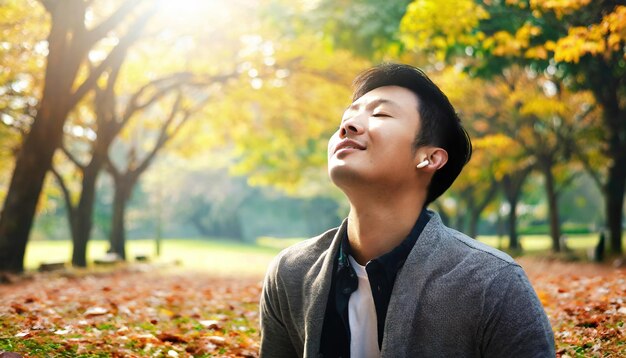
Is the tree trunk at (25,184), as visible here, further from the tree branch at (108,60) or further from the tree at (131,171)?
the tree at (131,171)

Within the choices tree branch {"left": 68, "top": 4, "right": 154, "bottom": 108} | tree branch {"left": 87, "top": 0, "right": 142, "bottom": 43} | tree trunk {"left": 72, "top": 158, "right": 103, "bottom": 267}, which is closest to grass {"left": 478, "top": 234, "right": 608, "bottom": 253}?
tree trunk {"left": 72, "top": 158, "right": 103, "bottom": 267}

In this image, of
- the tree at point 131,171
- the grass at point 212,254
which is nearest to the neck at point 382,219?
the grass at point 212,254

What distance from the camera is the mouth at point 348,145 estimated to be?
2672 mm

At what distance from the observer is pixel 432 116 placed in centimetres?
283

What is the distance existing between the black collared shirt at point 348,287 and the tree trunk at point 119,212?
19258 mm

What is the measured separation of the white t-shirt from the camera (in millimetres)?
2693

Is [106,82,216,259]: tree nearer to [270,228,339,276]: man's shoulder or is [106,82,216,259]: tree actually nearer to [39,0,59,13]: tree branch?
[39,0,59,13]: tree branch

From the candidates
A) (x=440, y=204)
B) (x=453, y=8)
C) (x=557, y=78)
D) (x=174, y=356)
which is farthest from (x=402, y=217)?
(x=440, y=204)

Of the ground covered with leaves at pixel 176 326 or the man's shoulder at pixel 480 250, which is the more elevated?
the man's shoulder at pixel 480 250

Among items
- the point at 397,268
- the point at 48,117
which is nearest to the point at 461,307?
the point at 397,268

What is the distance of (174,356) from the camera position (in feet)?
13.0

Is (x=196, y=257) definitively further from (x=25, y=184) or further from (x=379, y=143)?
(x=379, y=143)

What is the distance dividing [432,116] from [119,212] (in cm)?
1992

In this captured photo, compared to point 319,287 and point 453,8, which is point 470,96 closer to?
point 453,8
